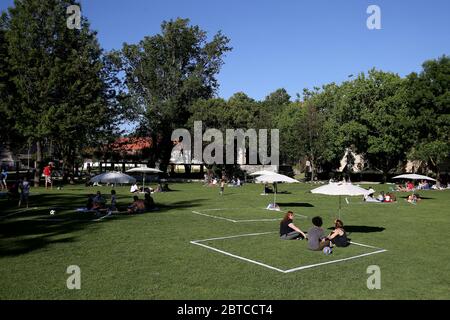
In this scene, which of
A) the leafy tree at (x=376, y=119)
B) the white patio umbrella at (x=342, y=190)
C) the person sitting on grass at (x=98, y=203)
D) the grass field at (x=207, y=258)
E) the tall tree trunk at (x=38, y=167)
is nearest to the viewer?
the grass field at (x=207, y=258)

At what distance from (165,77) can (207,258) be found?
51.8m

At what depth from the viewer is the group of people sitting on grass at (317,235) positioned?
14156mm

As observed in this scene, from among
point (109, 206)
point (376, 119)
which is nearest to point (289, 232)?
point (109, 206)

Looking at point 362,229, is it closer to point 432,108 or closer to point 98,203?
point 98,203

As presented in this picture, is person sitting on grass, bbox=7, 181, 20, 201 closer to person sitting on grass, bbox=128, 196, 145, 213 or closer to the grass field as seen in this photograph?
the grass field

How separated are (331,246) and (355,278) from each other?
11.6 ft

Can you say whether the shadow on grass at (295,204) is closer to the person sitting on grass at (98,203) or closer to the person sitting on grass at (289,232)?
the person sitting on grass at (98,203)

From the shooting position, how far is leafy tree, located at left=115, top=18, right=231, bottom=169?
6125 centimetres

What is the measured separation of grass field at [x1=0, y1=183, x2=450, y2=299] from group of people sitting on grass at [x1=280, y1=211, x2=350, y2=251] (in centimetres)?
39

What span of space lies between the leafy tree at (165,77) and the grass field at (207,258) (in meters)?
40.0

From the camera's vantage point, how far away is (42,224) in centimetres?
1891

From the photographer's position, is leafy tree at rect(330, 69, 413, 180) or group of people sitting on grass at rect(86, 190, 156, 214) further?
leafy tree at rect(330, 69, 413, 180)

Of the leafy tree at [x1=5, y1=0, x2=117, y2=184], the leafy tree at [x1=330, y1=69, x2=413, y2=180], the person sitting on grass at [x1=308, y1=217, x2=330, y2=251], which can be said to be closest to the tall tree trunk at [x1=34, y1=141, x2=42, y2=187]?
the leafy tree at [x1=5, y1=0, x2=117, y2=184]

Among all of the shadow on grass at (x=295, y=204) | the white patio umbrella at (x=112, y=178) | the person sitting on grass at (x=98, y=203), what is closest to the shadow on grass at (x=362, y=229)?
the shadow on grass at (x=295, y=204)
